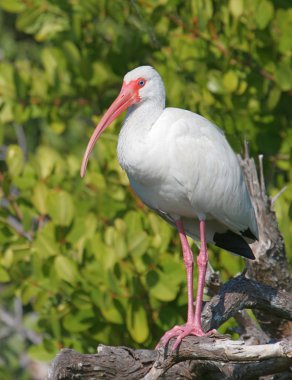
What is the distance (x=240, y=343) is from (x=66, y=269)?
232 centimetres

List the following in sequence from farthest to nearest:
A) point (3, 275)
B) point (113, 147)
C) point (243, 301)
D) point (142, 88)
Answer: point (113, 147) < point (3, 275) < point (142, 88) < point (243, 301)

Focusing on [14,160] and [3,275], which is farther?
[14,160]

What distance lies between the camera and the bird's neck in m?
5.47

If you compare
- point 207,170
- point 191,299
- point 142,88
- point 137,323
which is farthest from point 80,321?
point 142,88

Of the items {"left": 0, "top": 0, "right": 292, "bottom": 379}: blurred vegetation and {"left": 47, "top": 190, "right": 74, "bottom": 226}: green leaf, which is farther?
{"left": 47, "top": 190, "right": 74, "bottom": 226}: green leaf

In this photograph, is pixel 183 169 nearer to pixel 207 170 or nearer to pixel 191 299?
pixel 207 170

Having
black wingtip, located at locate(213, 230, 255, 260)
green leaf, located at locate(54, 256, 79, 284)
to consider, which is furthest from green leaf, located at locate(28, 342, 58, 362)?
black wingtip, located at locate(213, 230, 255, 260)

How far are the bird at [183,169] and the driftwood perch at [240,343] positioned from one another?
11 centimetres

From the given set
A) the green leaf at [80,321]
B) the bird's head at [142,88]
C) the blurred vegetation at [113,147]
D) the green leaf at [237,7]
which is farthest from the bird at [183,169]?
the green leaf at [237,7]

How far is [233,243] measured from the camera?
5930 mm

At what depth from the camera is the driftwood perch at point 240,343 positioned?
14.7 ft

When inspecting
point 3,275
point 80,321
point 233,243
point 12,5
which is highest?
point 233,243

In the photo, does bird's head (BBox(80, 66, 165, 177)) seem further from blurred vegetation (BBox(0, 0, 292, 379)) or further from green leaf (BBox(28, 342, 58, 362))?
green leaf (BBox(28, 342, 58, 362))

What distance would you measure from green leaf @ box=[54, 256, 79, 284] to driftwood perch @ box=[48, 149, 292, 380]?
105 cm
